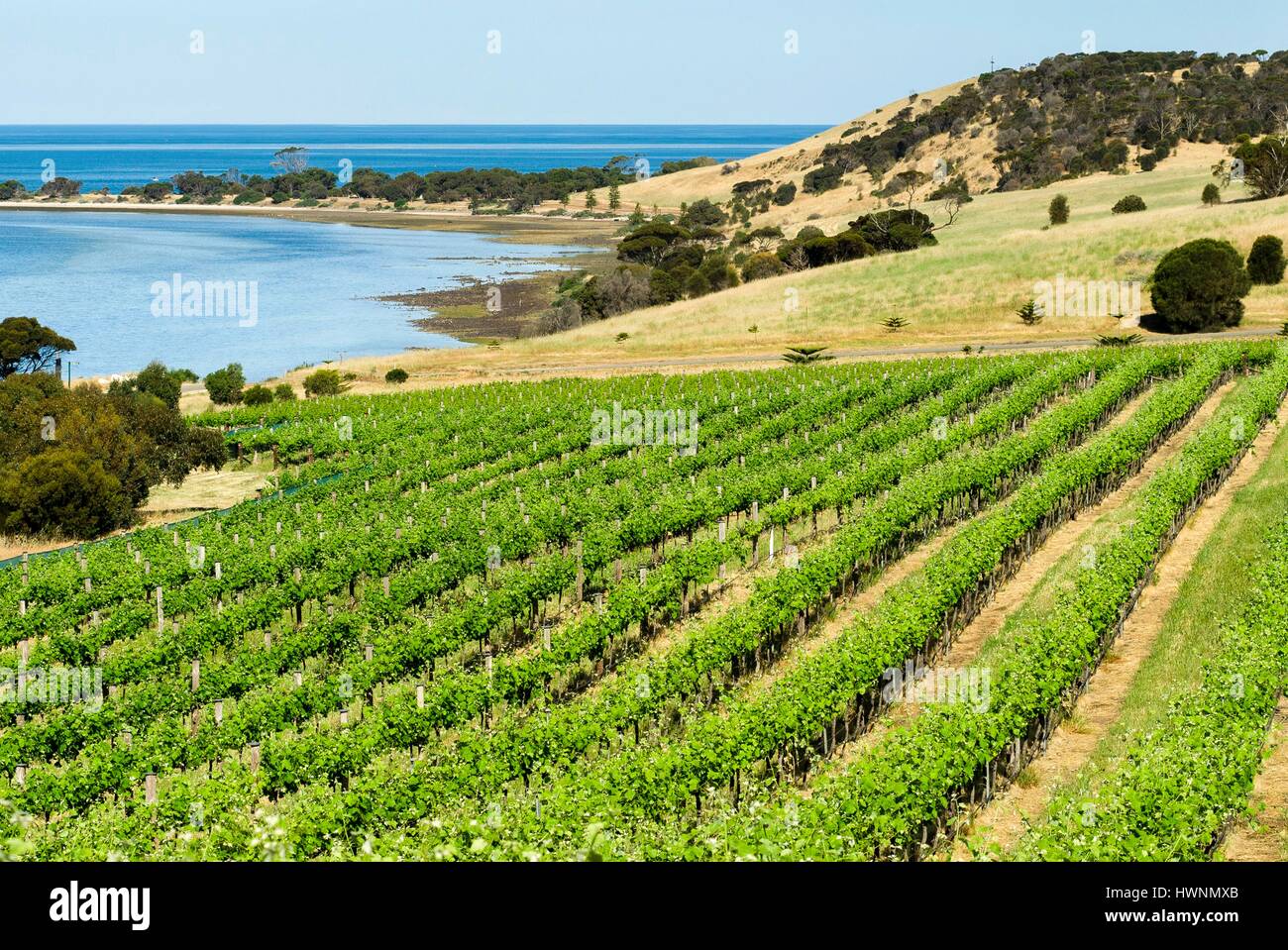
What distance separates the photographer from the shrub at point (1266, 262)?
75.5m

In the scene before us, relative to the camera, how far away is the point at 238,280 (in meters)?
130

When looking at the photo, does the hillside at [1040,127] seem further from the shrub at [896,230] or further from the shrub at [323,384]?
the shrub at [323,384]

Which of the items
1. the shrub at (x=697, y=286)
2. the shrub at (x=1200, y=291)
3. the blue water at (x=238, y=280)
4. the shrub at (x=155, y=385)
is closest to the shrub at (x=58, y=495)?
the shrub at (x=155, y=385)

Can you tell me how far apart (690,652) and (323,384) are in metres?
46.7

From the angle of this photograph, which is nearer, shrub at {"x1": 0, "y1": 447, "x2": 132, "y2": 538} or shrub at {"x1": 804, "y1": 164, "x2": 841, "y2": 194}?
shrub at {"x1": 0, "y1": 447, "x2": 132, "y2": 538}

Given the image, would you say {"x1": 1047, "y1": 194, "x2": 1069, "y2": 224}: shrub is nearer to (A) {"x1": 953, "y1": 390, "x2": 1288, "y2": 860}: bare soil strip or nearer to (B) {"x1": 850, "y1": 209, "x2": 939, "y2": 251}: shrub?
(B) {"x1": 850, "y1": 209, "x2": 939, "y2": 251}: shrub

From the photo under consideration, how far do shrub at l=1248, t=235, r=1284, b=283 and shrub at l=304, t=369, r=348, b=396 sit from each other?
174ft

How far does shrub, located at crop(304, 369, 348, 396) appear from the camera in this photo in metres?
66.2

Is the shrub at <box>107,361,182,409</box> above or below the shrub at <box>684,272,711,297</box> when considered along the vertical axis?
below

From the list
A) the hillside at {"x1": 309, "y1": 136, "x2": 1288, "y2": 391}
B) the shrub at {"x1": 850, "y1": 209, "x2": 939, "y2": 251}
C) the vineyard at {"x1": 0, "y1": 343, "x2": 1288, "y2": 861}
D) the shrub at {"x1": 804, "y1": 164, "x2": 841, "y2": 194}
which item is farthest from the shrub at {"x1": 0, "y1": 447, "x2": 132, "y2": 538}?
the shrub at {"x1": 804, "y1": 164, "x2": 841, "y2": 194}

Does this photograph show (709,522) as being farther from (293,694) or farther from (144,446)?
(144,446)

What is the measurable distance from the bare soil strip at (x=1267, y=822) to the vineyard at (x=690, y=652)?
0.18 metres

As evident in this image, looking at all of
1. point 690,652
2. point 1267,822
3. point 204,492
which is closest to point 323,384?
point 204,492
